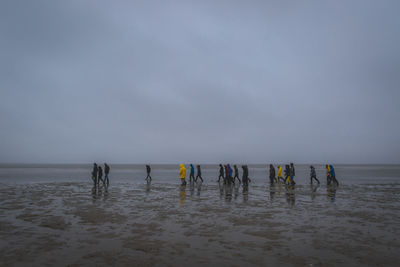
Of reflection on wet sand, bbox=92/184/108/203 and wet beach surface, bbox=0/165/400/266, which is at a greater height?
wet beach surface, bbox=0/165/400/266

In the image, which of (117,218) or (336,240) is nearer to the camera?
(336,240)

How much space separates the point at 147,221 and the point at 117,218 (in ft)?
4.36

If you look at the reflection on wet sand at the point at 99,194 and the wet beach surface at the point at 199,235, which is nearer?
Answer: the wet beach surface at the point at 199,235

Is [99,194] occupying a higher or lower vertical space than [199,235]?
lower

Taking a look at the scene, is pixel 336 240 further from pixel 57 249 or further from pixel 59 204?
pixel 59 204

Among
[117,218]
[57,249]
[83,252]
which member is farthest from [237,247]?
[117,218]

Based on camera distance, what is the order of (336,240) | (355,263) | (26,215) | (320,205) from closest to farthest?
(355,263), (336,240), (26,215), (320,205)

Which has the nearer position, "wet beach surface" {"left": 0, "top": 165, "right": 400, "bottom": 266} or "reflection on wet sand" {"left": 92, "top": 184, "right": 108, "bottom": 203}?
"wet beach surface" {"left": 0, "top": 165, "right": 400, "bottom": 266}

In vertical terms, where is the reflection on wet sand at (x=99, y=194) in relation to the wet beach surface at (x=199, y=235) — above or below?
below

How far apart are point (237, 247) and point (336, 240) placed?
2.94m

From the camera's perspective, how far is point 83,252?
615 cm

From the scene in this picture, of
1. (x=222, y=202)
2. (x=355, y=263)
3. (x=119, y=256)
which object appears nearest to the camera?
(x=355, y=263)

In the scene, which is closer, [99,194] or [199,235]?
[199,235]

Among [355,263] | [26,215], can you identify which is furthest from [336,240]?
[26,215]
